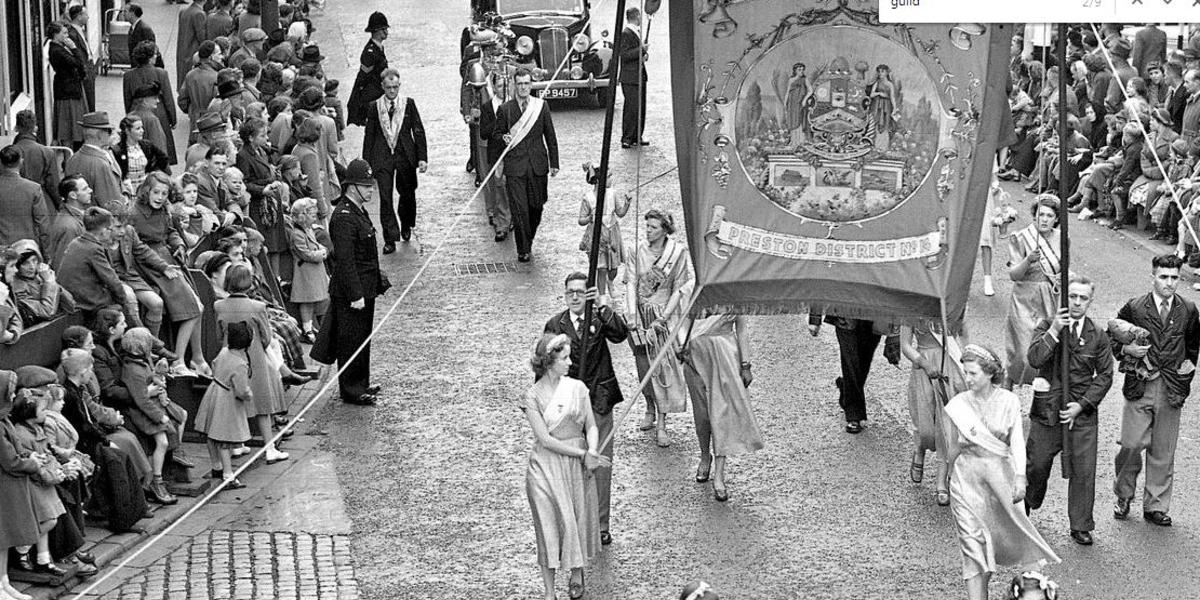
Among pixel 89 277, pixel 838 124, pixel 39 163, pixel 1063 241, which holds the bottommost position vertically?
pixel 89 277

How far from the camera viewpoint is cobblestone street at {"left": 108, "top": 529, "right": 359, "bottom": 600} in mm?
12133

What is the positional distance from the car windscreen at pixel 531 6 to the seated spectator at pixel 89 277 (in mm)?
17404

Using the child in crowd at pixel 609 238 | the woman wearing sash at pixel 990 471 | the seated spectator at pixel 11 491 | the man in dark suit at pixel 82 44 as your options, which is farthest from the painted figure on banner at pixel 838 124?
the man in dark suit at pixel 82 44

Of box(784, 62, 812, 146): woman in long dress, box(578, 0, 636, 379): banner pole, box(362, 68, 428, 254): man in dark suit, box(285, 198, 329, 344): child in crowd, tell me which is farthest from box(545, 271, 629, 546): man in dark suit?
box(362, 68, 428, 254): man in dark suit

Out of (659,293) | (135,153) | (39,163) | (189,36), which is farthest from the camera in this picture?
(189,36)

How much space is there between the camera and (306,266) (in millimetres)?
17172

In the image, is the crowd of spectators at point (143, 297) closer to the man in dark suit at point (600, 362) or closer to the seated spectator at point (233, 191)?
the seated spectator at point (233, 191)

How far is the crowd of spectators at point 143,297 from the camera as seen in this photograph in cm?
1207

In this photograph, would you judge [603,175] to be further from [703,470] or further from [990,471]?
[703,470]

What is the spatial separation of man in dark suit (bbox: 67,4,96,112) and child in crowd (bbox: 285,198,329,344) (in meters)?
5.87

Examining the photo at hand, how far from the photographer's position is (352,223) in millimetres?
16000

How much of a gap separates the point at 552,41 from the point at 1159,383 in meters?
17.7

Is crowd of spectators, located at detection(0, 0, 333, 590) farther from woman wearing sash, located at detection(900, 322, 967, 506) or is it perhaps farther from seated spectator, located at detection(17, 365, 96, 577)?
woman wearing sash, located at detection(900, 322, 967, 506)

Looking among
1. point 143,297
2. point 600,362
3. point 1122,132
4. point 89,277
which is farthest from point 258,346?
point 1122,132
